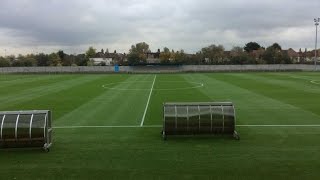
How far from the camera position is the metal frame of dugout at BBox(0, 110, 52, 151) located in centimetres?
1554

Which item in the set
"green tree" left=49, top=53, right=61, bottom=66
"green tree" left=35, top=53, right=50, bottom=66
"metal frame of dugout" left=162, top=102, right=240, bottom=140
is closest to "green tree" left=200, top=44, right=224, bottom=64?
"green tree" left=49, top=53, right=61, bottom=66

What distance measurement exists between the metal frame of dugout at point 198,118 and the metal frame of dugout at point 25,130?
4.18 m

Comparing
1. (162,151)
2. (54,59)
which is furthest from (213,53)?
(162,151)

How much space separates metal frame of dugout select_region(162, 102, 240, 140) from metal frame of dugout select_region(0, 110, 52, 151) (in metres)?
4.18

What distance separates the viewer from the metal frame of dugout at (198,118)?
1694cm

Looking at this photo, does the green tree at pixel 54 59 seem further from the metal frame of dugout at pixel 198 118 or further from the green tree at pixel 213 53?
the metal frame of dugout at pixel 198 118

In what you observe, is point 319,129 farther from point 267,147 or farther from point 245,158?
point 245,158

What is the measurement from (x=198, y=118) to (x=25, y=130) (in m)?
5.90

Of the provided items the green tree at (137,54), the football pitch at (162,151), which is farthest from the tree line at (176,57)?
the football pitch at (162,151)

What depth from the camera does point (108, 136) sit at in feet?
59.8

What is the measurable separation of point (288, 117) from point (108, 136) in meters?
9.41

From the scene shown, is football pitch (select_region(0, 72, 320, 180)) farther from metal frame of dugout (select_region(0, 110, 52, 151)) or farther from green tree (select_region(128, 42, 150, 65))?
green tree (select_region(128, 42, 150, 65))

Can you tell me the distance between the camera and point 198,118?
16.9 metres

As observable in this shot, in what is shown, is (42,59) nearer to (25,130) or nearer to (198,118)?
(25,130)
